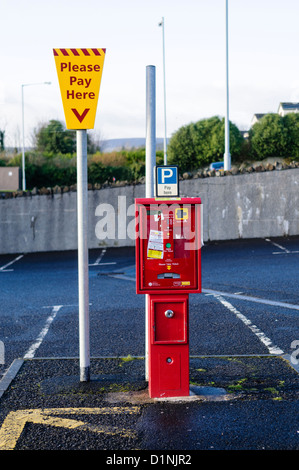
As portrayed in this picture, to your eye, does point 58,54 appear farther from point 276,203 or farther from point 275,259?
point 276,203

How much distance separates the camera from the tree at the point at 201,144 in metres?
38.8

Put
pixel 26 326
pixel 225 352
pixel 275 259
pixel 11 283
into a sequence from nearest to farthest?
pixel 225 352
pixel 26 326
pixel 11 283
pixel 275 259

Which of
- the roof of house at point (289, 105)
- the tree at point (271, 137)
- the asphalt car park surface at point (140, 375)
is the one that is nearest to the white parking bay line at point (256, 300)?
the asphalt car park surface at point (140, 375)

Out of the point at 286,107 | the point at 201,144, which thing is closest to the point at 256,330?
the point at 201,144

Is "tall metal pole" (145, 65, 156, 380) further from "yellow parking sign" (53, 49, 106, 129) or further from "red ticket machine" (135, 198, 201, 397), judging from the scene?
"yellow parking sign" (53, 49, 106, 129)

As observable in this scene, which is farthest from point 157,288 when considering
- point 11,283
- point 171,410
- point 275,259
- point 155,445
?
point 275,259

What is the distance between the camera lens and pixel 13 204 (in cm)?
1852

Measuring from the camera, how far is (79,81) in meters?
5.13

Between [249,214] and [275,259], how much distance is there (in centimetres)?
448

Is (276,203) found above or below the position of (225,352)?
above

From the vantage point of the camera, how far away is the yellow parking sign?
508 cm

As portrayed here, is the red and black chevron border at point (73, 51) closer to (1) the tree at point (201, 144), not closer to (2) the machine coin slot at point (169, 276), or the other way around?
(2) the machine coin slot at point (169, 276)

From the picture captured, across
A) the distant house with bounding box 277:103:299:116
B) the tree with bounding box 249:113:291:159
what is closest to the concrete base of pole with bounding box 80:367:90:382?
the tree with bounding box 249:113:291:159

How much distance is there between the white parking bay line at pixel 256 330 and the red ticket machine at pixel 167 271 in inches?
70.5
